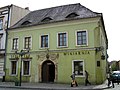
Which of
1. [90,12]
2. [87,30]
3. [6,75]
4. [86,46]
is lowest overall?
[6,75]

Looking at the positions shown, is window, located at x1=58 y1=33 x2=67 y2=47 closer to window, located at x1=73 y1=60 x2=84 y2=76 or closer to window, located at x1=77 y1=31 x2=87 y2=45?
window, located at x1=77 y1=31 x2=87 y2=45

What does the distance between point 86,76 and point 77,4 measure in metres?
10.9

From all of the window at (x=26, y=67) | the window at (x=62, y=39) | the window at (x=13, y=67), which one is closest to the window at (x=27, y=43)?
the window at (x=26, y=67)

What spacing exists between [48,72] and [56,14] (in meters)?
7.91

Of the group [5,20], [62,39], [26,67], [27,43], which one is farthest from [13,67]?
[62,39]

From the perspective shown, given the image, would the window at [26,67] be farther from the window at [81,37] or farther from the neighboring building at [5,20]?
the window at [81,37]

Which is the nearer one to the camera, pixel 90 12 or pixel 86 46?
pixel 86 46

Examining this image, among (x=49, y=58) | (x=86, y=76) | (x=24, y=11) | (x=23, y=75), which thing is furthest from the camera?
(x=24, y=11)

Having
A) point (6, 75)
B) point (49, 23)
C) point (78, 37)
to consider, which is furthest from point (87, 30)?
A: point (6, 75)

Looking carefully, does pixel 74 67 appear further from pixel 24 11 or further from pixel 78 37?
pixel 24 11

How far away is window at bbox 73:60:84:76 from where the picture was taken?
23250 mm

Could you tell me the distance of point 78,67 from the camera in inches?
924

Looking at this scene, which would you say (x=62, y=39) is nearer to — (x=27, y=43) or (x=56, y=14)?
(x=56, y=14)

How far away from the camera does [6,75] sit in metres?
28.6
